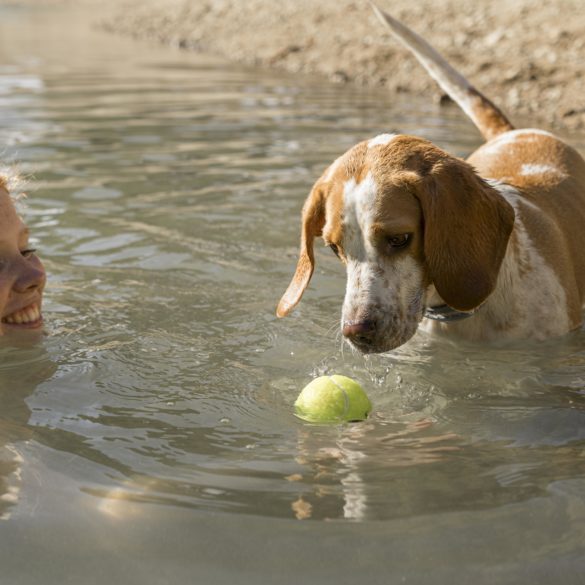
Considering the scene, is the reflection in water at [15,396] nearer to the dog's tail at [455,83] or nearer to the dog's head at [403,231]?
the dog's head at [403,231]

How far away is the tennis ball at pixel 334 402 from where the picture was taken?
164 inches

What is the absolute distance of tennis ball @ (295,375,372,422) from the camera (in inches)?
164

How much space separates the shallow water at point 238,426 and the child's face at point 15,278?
13 centimetres

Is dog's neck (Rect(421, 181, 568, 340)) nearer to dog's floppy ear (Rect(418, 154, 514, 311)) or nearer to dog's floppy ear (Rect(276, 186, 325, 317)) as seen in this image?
dog's floppy ear (Rect(418, 154, 514, 311))

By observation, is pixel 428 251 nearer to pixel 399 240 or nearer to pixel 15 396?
pixel 399 240

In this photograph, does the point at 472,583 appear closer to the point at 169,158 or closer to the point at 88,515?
the point at 88,515

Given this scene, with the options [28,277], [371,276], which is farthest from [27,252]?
[371,276]

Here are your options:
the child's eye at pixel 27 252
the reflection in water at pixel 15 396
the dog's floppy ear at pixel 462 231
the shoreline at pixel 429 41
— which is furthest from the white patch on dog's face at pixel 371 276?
the shoreline at pixel 429 41

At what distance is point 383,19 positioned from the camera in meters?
6.66

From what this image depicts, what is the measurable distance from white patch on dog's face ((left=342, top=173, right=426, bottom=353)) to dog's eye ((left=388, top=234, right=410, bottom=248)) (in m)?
0.04

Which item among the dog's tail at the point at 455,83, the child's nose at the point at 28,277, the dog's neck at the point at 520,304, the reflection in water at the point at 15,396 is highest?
the dog's tail at the point at 455,83

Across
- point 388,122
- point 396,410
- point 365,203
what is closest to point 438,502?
point 396,410

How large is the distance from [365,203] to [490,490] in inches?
50.4

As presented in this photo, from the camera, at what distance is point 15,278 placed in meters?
5.23
